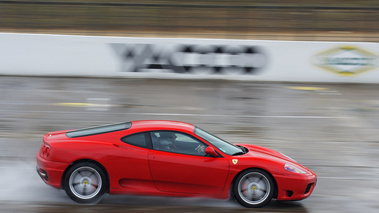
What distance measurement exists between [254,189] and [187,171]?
0.96 m

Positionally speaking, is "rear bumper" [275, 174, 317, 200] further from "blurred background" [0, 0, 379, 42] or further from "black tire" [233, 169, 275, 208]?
"blurred background" [0, 0, 379, 42]

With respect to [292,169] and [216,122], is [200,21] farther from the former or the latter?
[292,169]

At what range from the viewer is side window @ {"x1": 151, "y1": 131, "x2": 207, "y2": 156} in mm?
7027

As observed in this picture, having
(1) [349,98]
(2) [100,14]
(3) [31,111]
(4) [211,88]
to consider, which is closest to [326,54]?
(1) [349,98]

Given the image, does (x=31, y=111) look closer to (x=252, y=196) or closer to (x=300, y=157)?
(x=300, y=157)

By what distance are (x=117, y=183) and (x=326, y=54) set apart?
46.0ft

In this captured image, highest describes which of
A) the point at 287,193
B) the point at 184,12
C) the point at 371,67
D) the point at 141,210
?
Answer: the point at 184,12

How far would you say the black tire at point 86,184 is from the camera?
6930mm

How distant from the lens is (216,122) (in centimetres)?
1316

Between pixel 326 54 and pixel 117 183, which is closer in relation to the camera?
pixel 117 183

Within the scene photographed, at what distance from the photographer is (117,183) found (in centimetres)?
695

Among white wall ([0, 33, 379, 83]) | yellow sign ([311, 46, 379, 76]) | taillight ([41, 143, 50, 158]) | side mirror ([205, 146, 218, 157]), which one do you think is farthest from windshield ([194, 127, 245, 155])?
yellow sign ([311, 46, 379, 76])

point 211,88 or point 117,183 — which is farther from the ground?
point 211,88

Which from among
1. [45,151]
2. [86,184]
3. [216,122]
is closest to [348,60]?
[216,122]
